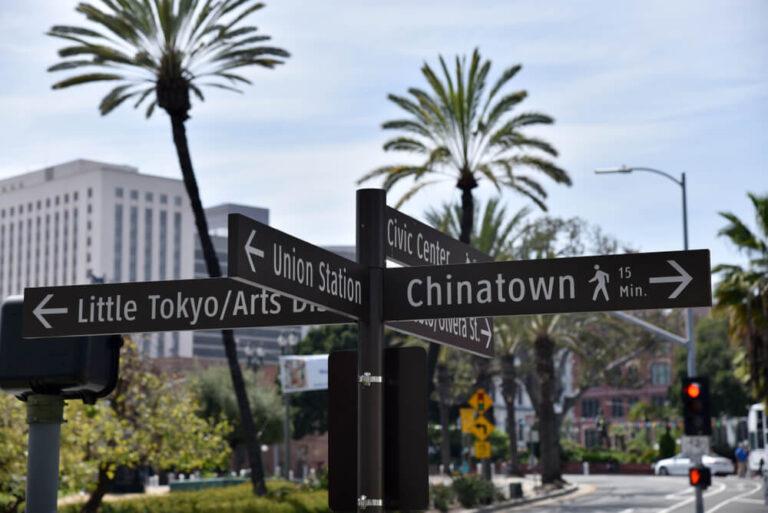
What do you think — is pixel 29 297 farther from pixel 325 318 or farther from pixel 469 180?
pixel 469 180

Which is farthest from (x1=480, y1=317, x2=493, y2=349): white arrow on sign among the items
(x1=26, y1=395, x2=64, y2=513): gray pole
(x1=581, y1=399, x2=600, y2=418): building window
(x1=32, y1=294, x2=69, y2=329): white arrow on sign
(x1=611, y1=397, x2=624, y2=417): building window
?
(x1=581, y1=399, x2=600, y2=418): building window

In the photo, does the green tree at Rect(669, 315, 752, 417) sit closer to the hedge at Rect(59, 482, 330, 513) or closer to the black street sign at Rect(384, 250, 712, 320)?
the hedge at Rect(59, 482, 330, 513)

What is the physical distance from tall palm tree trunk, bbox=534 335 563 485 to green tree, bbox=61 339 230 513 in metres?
24.1

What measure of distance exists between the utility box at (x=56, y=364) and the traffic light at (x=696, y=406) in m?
19.9

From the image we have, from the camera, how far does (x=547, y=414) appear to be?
183 feet

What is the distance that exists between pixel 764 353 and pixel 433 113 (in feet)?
41.6

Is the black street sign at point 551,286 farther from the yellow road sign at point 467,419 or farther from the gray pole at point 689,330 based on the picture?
the yellow road sign at point 467,419

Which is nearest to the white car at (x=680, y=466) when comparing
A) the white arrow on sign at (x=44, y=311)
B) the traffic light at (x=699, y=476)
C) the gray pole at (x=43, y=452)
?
the traffic light at (x=699, y=476)

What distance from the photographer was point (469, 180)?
38.4 metres

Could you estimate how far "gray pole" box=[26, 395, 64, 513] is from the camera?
441 cm

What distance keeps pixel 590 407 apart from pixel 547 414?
7590 centimetres

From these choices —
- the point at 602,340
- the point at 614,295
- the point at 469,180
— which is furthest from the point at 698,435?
the point at 602,340

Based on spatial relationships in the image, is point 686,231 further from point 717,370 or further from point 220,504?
point 717,370

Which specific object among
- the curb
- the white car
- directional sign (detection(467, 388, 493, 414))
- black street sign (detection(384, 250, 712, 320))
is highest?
directional sign (detection(467, 388, 493, 414))
